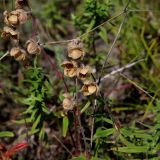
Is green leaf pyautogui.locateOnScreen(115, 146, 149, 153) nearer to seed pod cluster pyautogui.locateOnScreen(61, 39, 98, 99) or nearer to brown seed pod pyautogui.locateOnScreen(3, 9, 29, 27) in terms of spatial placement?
seed pod cluster pyautogui.locateOnScreen(61, 39, 98, 99)

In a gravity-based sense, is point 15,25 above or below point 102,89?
above

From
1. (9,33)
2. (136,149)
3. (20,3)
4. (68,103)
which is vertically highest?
(20,3)

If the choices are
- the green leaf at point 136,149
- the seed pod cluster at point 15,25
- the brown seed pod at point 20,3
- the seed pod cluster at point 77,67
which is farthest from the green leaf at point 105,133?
the brown seed pod at point 20,3

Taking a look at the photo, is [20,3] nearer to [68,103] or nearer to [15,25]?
[15,25]

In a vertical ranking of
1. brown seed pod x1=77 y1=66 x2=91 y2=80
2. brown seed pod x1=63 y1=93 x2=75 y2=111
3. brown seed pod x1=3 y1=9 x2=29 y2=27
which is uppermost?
brown seed pod x1=3 y1=9 x2=29 y2=27

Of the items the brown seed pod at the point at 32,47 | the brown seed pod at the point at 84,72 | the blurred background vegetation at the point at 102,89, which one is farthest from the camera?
the blurred background vegetation at the point at 102,89

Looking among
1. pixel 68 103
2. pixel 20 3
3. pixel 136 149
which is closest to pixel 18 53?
pixel 20 3

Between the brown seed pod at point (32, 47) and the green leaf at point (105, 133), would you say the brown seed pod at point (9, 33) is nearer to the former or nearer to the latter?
the brown seed pod at point (32, 47)

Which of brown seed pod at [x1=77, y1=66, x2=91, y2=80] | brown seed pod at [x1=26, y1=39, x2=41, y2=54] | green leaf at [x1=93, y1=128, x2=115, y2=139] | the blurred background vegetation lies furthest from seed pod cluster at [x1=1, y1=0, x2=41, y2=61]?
green leaf at [x1=93, y1=128, x2=115, y2=139]
